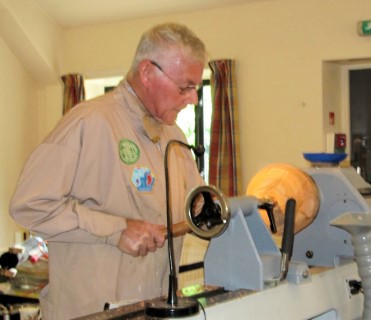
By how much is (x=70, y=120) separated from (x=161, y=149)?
31 cm

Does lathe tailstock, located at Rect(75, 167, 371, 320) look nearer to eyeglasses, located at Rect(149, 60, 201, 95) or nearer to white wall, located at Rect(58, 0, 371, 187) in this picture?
eyeglasses, located at Rect(149, 60, 201, 95)

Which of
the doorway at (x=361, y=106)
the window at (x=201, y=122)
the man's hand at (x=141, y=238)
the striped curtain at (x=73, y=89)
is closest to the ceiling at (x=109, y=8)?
the striped curtain at (x=73, y=89)

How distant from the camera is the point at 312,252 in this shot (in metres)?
1.82

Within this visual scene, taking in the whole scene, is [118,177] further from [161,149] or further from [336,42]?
[336,42]

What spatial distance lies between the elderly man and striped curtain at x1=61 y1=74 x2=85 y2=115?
3.50m

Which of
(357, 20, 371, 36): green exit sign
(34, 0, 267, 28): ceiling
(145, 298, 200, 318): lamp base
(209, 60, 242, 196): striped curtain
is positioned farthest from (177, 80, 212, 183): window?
(145, 298, 200, 318): lamp base

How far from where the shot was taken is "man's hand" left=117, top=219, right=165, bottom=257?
1.49 meters

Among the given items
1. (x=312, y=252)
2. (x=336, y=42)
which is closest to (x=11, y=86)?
(x=336, y=42)

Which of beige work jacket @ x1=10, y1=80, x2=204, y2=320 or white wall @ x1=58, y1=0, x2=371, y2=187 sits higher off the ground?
white wall @ x1=58, y1=0, x2=371, y2=187

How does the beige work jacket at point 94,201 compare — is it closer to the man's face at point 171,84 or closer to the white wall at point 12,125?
the man's face at point 171,84

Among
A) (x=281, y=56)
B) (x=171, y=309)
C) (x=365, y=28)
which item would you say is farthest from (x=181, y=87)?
(x=281, y=56)

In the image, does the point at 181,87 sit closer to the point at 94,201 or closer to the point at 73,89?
the point at 94,201

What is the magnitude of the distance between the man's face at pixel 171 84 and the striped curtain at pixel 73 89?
11.7ft

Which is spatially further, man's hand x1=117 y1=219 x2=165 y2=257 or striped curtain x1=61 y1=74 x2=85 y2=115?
striped curtain x1=61 y1=74 x2=85 y2=115
